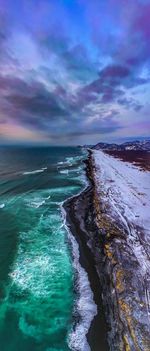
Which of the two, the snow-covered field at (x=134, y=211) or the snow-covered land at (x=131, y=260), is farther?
the snow-covered field at (x=134, y=211)

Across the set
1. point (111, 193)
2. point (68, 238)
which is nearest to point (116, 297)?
point (68, 238)

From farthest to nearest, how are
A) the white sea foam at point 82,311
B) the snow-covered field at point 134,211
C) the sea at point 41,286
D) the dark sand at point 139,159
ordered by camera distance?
the dark sand at point 139,159
the snow-covered field at point 134,211
the sea at point 41,286
the white sea foam at point 82,311

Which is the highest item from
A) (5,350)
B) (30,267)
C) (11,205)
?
(11,205)

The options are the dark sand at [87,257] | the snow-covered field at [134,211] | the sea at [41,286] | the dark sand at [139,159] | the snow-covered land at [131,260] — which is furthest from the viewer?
the dark sand at [139,159]

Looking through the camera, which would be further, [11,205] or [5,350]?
[11,205]

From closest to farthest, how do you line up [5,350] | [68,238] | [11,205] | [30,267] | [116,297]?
[5,350] → [116,297] → [30,267] → [68,238] → [11,205]

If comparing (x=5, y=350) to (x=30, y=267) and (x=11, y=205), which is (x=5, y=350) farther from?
(x=11, y=205)

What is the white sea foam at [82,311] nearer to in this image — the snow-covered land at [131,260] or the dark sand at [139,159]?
the snow-covered land at [131,260]

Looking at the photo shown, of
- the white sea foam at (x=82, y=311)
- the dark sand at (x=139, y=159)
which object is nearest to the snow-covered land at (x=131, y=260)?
the white sea foam at (x=82, y=311)
